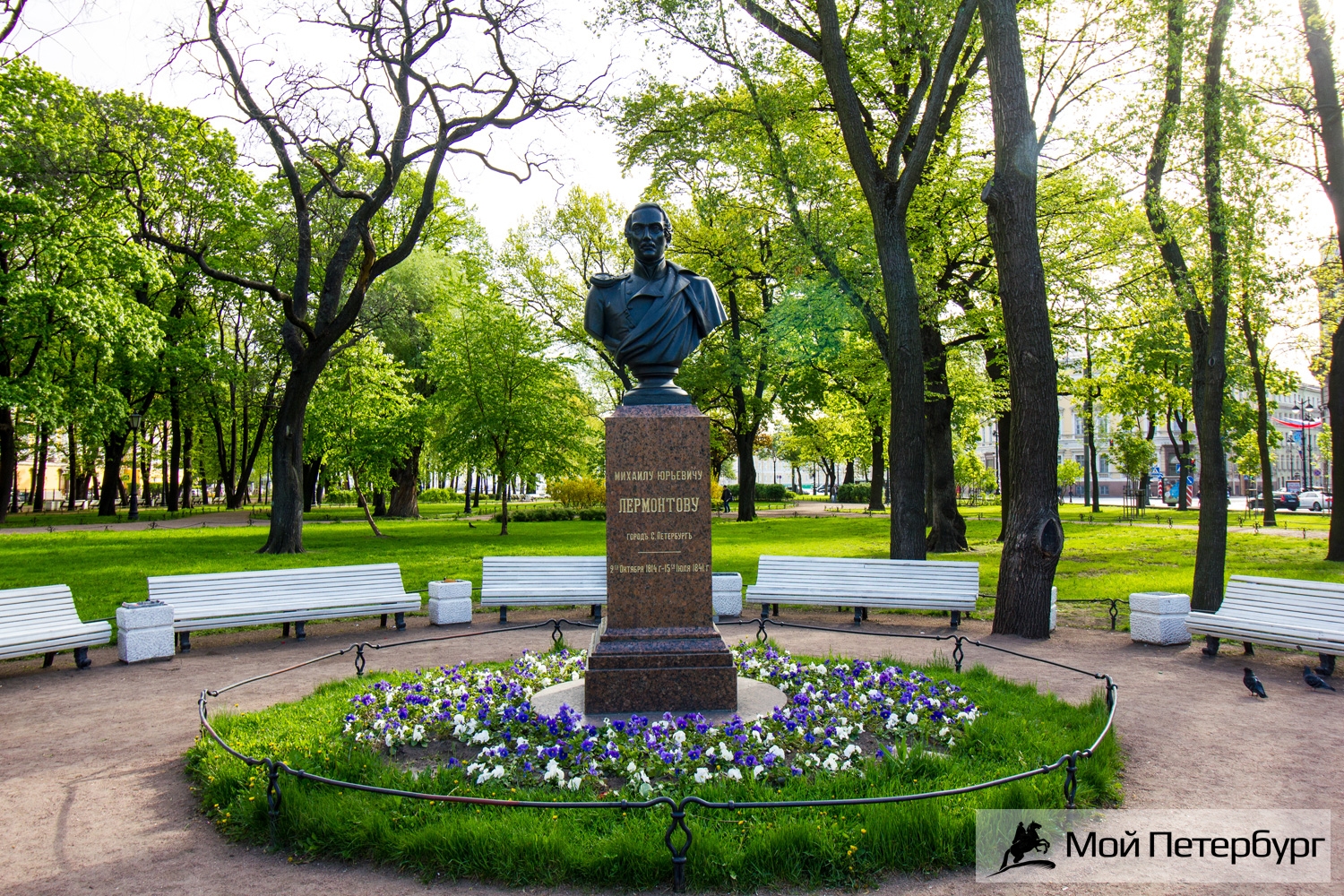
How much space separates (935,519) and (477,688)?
1637cm

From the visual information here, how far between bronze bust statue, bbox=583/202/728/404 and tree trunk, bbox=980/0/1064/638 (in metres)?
5.27

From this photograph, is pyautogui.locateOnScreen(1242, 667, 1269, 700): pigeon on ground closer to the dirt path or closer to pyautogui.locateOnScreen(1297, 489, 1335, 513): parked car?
the dirt path

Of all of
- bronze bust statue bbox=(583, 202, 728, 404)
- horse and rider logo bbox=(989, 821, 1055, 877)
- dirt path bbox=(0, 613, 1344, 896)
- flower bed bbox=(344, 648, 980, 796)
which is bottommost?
dirt path bbox=(0, 613, 1344, 896)

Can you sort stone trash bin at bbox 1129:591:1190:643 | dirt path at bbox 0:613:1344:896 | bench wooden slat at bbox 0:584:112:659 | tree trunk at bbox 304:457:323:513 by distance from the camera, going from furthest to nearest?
tree trunk at bbox 304:457:323:513 → stone trash bin at bbox 1129:591:1190:643 → bench wooden slat at bbox 0:584:112:659 → dirt path at bbox 0:613:1344:896

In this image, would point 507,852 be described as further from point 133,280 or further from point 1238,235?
point 133,280

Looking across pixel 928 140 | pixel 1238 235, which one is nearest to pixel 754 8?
pixel 928 140

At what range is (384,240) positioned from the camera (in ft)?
111

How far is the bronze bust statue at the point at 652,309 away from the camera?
286 inches

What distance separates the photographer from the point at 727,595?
1220 centimetres

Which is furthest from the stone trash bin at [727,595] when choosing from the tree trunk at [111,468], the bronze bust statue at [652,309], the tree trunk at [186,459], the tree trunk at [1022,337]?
the tree trunk at [186,459]

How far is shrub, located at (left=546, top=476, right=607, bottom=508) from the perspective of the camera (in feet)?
135

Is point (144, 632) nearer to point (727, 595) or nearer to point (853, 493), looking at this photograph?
point (727, 595)

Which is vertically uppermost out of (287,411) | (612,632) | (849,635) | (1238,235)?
(1238,235)

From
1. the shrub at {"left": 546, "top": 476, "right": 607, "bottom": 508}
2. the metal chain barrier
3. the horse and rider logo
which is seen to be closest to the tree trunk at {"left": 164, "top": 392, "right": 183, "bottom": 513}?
the shrub at {"left": 546, "top": 476, "right": 607, "bottom": 508}
